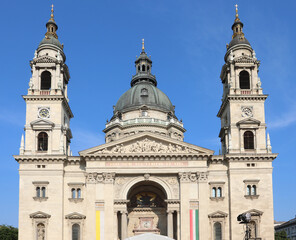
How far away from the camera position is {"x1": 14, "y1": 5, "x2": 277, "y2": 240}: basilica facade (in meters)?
46.8

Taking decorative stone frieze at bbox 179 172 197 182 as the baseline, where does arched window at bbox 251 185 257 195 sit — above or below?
below

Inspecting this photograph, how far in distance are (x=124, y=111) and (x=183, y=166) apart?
2316 cm

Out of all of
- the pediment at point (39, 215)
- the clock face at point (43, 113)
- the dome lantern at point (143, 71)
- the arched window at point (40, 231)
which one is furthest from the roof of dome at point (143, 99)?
the arched window at point (40, 231)

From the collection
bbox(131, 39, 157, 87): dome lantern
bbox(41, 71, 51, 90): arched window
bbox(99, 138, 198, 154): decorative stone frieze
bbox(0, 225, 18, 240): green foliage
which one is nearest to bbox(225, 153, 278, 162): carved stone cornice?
bbox(99, 138, 198, 154): decorative stone frieze

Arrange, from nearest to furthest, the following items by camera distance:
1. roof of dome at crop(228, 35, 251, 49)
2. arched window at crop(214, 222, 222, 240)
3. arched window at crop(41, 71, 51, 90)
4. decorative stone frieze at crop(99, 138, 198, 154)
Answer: arched window at crop(214, 222, 222, 240) → decorative stone frieze at crop(99, 138, 198, 154) → arched window at crop(41, 71, 51, 90) → roof of dome at crop(228, 35, 251, 49)

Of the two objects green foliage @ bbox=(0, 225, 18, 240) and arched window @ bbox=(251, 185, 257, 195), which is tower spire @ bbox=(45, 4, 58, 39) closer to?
arched window @ bbox=(251, 185, 257, 195)

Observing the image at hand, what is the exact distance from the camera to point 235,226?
46.9 meters

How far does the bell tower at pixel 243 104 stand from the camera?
49750 mm

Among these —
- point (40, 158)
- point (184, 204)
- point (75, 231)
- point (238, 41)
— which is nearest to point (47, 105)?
point (40, 158)

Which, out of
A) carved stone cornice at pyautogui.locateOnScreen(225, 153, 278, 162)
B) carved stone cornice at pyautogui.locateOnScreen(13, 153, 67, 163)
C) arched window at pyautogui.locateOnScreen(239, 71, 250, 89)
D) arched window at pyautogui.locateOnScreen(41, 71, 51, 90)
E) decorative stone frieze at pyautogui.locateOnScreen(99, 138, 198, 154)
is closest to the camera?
carved stone cornice at pyautogui.locateOnScreen(13, 153, 67, 163)

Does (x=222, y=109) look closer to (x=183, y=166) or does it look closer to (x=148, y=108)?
(x=183, y=166)

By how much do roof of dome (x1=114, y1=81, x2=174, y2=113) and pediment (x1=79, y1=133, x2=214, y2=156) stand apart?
19.6 metres

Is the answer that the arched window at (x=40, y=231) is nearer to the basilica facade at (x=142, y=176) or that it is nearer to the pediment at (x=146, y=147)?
the basilica facade at (x=142, y=176)

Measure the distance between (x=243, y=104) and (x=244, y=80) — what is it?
354 cm
